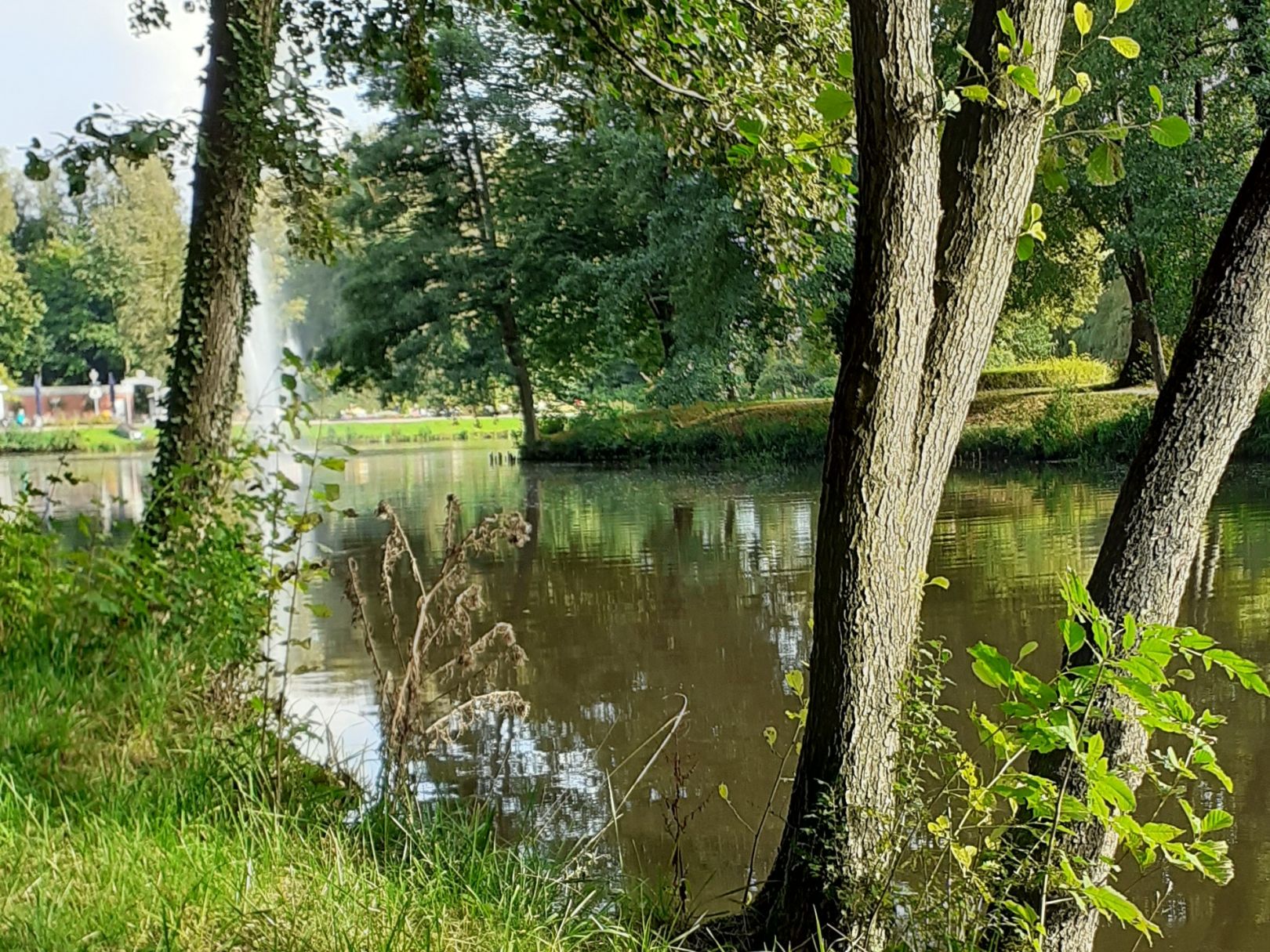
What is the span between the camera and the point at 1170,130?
1859 millimetres

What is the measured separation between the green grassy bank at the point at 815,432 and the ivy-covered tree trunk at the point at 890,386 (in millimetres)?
14594

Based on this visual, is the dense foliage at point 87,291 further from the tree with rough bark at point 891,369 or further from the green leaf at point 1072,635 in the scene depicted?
Result: the green leaf at point 1072,635

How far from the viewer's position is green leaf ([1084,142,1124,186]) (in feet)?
6.40

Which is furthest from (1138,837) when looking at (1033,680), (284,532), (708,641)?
(284,532)

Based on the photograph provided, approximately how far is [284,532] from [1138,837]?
9470 millimetres

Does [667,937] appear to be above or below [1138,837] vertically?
below

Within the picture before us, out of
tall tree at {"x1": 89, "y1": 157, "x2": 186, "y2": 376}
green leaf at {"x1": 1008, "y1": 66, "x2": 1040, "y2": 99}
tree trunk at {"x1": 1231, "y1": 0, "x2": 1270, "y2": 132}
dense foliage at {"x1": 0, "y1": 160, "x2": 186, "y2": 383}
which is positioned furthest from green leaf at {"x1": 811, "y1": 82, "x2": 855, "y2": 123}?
dense foliage at {"x1": 0, "y1": 160, "x2": 186, "y2": 383}

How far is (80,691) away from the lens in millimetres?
3527

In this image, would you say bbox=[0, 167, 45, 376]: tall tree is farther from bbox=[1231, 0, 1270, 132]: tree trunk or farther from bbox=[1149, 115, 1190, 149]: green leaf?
bbox=[1149, 115, 1190, 149]: green leaf

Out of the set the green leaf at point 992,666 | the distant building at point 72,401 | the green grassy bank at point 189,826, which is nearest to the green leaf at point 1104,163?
the green leaf at point 992,666

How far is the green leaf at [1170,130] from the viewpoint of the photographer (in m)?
1.84

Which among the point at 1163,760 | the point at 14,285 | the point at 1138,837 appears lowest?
the point at 1138,837

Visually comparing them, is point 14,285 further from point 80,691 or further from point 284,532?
point 80,691

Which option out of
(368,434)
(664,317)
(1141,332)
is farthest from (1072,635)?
(368,434)
